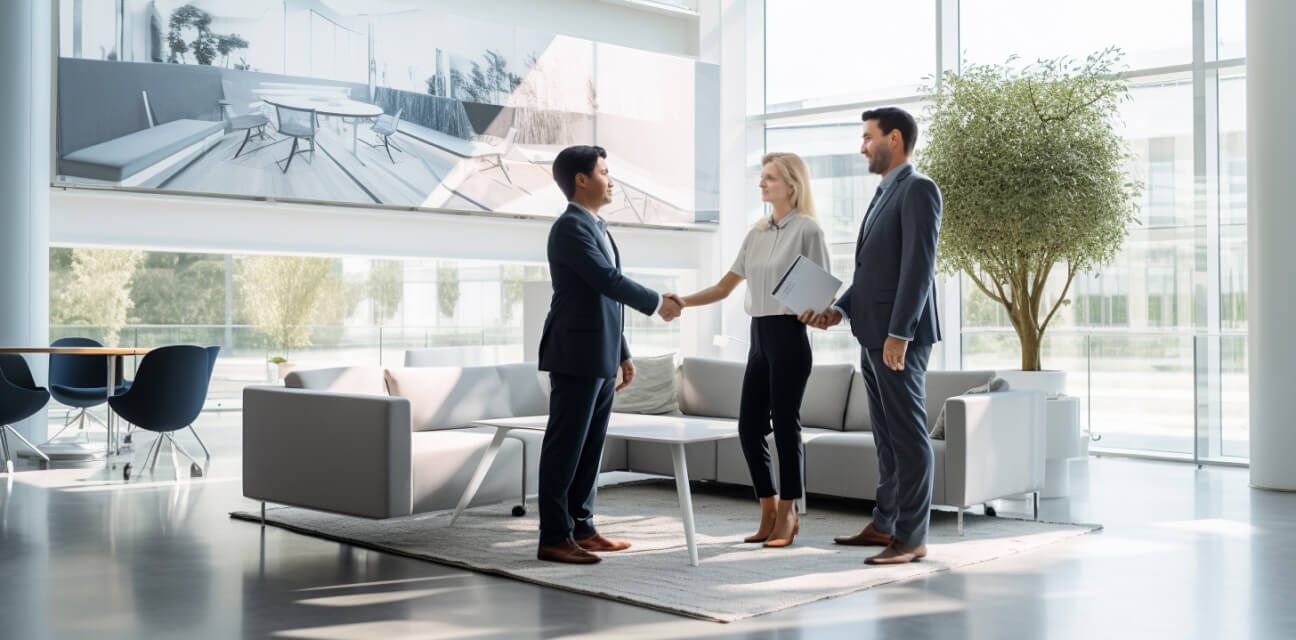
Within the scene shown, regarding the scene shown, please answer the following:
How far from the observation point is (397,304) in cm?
1424

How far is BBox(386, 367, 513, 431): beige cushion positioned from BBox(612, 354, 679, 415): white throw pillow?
0.80m

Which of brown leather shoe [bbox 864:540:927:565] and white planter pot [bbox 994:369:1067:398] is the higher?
white planter pot [bbox 994:369:1067:398]

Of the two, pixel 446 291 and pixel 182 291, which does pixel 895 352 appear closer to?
pixel 446 291

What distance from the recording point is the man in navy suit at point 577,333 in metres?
4.29

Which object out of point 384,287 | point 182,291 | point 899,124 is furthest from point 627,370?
point 182,291

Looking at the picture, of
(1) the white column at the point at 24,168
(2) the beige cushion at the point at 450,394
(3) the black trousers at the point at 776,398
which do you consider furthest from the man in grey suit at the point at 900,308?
(1) the white column at the point at 24,168

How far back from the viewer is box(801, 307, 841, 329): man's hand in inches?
175

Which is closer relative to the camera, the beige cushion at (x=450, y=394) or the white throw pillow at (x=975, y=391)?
the white throw pillow at (x=975, y=391)

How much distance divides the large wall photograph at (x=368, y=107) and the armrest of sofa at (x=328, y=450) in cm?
393

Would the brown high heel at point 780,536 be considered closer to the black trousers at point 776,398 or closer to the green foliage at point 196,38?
the black trousers at point 776,398

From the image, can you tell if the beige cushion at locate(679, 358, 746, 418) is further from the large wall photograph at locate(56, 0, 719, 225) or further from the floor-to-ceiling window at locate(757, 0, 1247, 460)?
the large wall photograph at locate(56, 0, 719, 225)

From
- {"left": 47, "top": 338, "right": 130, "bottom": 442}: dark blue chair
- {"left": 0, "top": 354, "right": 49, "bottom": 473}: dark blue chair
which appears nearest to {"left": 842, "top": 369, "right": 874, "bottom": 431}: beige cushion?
{"left": 0, "top": 354, "right": 49, "bottom": 473}: dark blue chair

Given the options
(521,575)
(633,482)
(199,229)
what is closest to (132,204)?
(199,229)

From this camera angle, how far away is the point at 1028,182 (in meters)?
6.84
